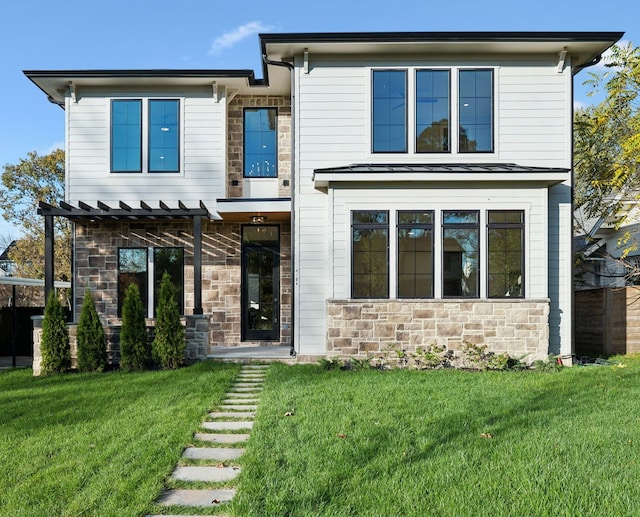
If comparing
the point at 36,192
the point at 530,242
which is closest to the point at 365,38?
the point at 530,242

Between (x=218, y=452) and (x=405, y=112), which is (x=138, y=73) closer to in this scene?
(x=405, y=112)

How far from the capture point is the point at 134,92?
10.4m

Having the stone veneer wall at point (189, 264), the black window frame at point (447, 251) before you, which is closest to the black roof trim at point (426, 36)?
the black window frame at point (447, 251)

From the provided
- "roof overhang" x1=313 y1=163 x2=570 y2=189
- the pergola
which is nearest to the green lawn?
the pergola

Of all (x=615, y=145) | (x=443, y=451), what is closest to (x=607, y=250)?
(x=615, y=145)

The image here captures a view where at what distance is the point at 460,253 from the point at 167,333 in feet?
16.7

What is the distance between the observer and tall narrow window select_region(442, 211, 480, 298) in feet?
29.2

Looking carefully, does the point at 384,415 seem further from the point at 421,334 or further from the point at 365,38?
the point at 365,38

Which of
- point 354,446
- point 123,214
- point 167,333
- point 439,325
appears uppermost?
point 123,214

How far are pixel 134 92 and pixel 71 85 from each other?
46.8 inches

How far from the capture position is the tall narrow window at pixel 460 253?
29.2 feet

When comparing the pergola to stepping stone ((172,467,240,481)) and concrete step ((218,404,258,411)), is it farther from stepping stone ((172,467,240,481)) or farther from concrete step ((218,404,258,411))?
stepping stone ((172,467,240,481))

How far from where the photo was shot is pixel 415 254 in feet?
29.4

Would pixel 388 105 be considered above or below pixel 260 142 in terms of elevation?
above
